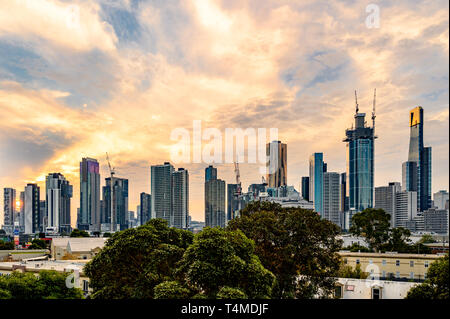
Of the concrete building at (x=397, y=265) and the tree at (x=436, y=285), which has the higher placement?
the tree at (x=436, y=285)

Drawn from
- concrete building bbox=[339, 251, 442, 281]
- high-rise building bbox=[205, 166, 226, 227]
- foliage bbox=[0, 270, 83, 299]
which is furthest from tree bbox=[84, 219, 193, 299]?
concrete building bbox=[339, 251, 442, 281]

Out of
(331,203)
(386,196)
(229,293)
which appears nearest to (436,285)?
(229,293)

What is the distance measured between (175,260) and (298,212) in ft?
15.2

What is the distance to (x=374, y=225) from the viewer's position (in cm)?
1958

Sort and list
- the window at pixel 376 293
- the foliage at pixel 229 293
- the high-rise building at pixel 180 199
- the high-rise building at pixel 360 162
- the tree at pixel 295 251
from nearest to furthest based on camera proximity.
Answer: the foliage at pixel 229 293
the tree at pixel 295 251
the window at pixel 376 293
the high-rise building at pixel 180 199
the high-rise building at pixel 360 162

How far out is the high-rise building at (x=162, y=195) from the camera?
14023mm

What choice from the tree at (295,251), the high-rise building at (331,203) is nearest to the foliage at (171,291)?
the tree at (295,251)

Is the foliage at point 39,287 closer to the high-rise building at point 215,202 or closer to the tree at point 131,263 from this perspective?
the tree at point 131,263

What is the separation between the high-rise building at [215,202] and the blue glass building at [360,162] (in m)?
5.35

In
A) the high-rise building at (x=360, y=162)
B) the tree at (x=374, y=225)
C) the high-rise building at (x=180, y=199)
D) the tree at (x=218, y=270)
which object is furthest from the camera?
the tree at (x=374, y=225)

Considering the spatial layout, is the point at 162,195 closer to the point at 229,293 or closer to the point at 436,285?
the point at 229,293

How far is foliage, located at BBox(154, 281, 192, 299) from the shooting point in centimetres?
630

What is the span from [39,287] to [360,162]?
50.6ft
